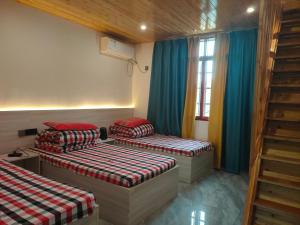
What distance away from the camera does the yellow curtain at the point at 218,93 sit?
416 centimetres

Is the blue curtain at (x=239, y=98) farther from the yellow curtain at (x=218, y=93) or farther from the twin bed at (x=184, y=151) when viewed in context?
the twin bed at (x=184, y=151)

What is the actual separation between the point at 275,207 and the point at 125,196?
1.32 m

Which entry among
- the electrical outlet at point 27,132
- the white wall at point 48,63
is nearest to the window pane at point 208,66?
the white wall at point 48,63

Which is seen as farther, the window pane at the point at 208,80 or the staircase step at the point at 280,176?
the window pane at the point at 208,80

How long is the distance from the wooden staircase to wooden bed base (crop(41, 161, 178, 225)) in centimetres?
98

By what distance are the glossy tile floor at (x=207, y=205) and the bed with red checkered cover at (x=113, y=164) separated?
1.44 feet

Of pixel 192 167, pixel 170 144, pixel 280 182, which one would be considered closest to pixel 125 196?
pixel 280 182

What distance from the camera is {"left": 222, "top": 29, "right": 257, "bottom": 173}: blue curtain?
393 cm

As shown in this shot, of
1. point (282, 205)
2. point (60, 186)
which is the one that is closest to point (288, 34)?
point (282, 205)

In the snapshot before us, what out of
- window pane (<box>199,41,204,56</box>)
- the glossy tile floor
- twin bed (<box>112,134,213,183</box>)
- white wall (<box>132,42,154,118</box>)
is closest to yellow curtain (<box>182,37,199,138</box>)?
window pane (<box>199,41,204,56</box>)

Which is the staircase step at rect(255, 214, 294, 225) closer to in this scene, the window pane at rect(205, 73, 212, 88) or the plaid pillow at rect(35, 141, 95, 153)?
the plaid pillow at rect(35, 141, 95, 153)

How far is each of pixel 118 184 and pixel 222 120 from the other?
97.1 inches

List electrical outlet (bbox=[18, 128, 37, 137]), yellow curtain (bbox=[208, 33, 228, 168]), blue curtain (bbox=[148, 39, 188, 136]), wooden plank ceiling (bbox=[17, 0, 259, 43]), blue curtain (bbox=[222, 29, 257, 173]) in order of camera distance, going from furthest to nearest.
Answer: blue curtain (bbox=[148, 39, 188, 136])
yellow curtain (bbox=[208, 33, 228, 168])
blue curtain (bbox=[222, 29, 257, 173])
electrical outlet (bbox=[18, 128, 37, 137])
wooden plank ceiling (bbox=[17, 0, 259, 43])

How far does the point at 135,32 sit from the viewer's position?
14.3 feet
